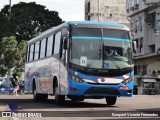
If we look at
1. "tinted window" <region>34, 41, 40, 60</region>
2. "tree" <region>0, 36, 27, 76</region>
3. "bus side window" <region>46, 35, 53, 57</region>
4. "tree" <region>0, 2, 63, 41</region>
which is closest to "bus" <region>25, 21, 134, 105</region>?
"bus side window" <region>46, 35, 53, 57</region>

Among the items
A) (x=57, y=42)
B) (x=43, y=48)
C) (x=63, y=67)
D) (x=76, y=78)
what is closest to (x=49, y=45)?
(x=43, y=48)

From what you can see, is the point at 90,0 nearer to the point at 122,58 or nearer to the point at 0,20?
the point at 0,20

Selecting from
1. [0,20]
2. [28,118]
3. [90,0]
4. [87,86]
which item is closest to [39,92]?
[87,86]

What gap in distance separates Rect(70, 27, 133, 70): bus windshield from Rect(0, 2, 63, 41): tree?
164 ft

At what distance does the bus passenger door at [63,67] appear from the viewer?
20.3m

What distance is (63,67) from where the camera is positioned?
20.7 metres

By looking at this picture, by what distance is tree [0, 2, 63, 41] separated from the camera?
7194 cm

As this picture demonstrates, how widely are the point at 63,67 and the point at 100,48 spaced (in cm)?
173

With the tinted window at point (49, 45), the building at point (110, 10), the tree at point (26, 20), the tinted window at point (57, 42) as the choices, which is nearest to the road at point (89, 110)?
the tinted window at point (57, 42)

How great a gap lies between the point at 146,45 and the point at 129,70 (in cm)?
3862

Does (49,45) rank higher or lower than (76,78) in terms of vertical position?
higher

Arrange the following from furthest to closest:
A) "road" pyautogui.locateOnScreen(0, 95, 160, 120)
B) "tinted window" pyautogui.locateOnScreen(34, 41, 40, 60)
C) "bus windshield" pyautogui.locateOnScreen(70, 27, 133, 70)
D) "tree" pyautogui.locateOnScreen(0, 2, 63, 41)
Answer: "tree" pyautogui.locateOnScreen(0, 2, 63, 41), "tinted window" pyautogui.locateOnScreen(34, 41, 40, 60), "bus windshield" pyautogui.locateOnScreen(70, 27, 133, 70), "road" pyautogui.locateOnScreen(0, 95, 160, 120)

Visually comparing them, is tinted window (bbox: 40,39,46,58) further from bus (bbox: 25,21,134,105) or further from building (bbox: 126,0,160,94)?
building (bbox: 126,0,160,94)

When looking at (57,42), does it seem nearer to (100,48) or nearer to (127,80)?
(100,48)
